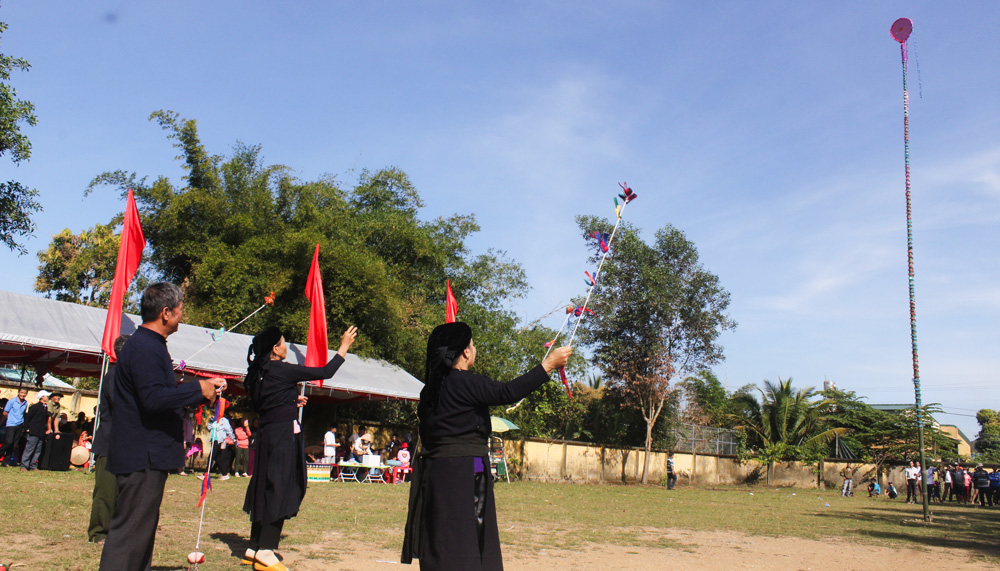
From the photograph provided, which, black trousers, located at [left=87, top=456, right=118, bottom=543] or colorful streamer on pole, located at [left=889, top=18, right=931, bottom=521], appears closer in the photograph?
black trousers, located at [left=87, top=456, right=118, bottom=543]

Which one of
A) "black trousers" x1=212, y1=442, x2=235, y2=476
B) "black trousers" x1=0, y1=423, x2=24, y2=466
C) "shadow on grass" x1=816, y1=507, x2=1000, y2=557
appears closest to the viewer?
"shadow on grass" x1=816, y1=507, x2=1000, y2=557

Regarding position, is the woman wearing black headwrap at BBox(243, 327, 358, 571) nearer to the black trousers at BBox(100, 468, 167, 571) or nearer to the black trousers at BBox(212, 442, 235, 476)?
the black trousers at BBox(100, 468, 167, 571)

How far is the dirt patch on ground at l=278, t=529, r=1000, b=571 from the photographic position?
6492 millimetres

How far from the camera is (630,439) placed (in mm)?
31141

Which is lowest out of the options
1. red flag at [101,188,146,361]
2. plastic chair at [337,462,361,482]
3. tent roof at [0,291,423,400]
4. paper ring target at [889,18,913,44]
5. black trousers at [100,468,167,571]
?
plastic chair at [337,462,361,482]

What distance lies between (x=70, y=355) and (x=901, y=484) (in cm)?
3407

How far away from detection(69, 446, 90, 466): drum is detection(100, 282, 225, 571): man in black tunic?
13624 millimetres

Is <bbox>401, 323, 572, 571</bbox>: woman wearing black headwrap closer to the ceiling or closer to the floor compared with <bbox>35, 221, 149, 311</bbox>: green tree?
closer to the floor

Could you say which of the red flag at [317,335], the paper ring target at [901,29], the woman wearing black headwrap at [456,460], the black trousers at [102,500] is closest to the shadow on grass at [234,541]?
the black trousers at [102,500]

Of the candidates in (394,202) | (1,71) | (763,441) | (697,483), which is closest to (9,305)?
(1,71)

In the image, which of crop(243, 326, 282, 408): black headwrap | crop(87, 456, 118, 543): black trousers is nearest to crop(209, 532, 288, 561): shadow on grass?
crop(87, 456, 118, 543): black trousers

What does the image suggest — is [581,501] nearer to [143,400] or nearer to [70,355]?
[70,355]

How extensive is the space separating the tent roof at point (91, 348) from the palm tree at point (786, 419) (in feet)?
71.9

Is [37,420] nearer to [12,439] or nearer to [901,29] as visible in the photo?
[12,439]
